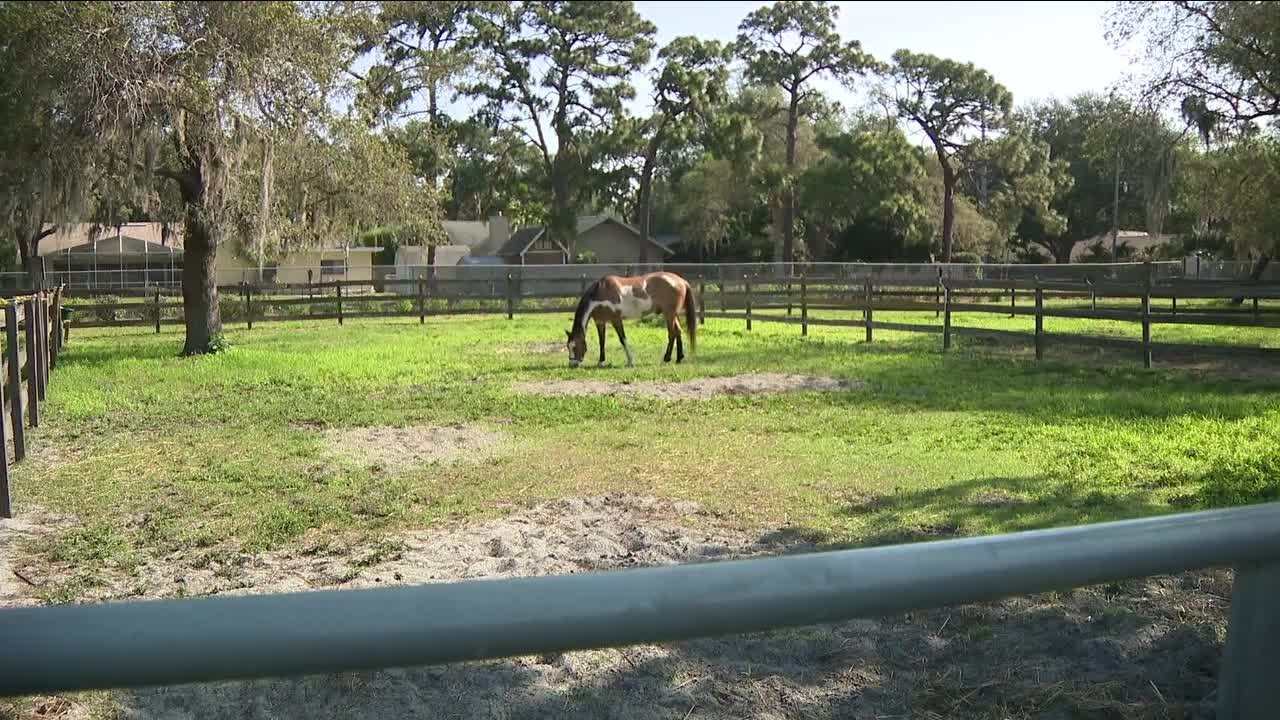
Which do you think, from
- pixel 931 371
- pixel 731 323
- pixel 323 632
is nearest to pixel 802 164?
pixel 731 323

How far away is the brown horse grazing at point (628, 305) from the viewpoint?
1363cm

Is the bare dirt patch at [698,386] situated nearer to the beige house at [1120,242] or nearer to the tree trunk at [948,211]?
the tree trunk at [948,211]

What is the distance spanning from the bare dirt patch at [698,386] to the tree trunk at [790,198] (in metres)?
29.2

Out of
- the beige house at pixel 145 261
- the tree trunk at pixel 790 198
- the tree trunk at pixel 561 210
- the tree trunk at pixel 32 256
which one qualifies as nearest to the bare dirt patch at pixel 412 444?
the tree trunk at pixel 32 256

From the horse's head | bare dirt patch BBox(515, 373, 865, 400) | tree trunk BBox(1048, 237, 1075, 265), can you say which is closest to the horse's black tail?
the horse's head

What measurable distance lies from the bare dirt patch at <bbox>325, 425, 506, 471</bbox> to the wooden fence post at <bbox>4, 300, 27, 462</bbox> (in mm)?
2150

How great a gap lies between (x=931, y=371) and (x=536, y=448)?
608 centimetres

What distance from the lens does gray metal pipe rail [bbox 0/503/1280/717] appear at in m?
Answer: 0.85

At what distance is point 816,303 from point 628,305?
5.66 meters

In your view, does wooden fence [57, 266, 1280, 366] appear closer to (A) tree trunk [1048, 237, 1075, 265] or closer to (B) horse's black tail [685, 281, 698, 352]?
(B) horse's black tail [685, 281, 698, 352]

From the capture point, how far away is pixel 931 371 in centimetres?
1235

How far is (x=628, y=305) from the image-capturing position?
45.9 feet

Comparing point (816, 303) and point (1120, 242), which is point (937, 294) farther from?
point (1120, 242)

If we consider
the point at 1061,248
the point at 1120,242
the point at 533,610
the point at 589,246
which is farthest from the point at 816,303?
the point at 1061,248
